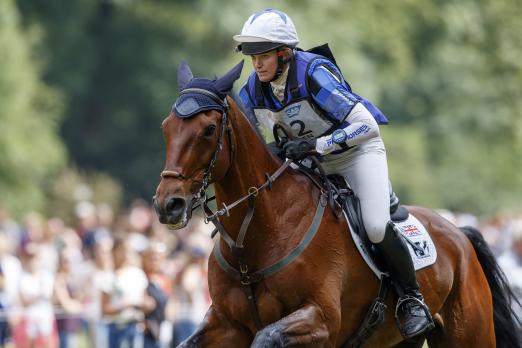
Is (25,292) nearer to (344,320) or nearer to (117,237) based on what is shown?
(117,237)

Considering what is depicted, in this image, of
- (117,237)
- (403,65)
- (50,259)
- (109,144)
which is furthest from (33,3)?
(117,237)

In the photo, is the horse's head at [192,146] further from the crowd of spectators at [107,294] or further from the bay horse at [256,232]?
the crowd of spectators at [107,294]

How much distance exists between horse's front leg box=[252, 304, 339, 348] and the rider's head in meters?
1.62

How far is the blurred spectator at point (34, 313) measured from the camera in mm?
13023

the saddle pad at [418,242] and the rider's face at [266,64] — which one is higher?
the rider's face at [266,64]

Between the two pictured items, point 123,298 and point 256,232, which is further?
point 123,298

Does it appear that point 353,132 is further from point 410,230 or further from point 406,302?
point 406,302

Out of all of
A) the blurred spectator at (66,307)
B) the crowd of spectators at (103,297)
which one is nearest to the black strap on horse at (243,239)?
the crowd of spectators at (103,297)

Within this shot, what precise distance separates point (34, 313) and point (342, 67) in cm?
2926

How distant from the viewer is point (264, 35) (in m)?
7.29

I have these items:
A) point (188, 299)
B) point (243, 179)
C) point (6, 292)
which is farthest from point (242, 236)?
point (6, 292)

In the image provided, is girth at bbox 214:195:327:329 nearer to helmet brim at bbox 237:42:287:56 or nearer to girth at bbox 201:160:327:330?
girth at bbox 201:160:327:330

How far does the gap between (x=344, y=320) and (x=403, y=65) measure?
136 ft

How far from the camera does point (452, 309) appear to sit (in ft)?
28.4
